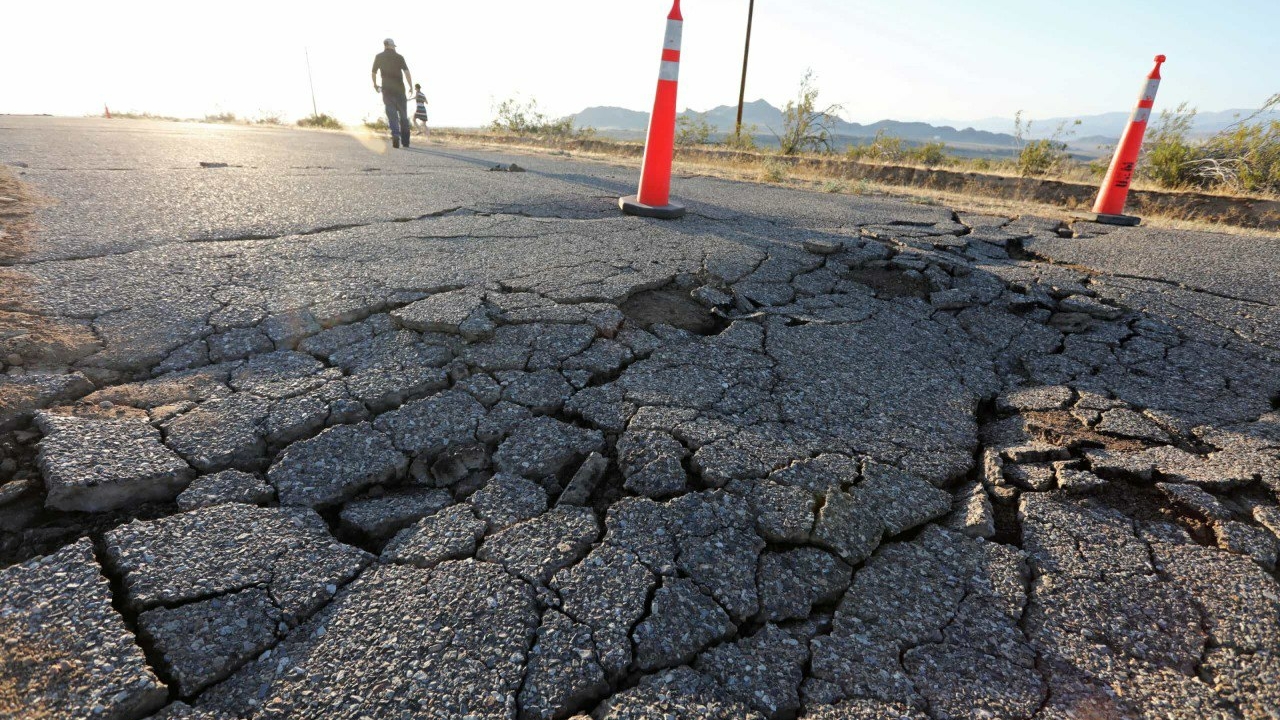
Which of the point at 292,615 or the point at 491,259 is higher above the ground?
the point at 491,259

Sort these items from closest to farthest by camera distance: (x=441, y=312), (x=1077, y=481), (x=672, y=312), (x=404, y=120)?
(x=1077, y=481)
(x=441, y=312)
(x=672, y=312)
(x=404, y=120)

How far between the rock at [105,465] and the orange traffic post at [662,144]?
343cm

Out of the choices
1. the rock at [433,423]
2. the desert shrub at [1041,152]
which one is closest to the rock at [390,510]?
the rock at [433,423]

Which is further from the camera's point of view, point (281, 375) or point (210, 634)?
point (281, 375)

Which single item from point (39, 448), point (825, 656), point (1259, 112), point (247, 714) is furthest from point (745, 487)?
point (1259, 112)

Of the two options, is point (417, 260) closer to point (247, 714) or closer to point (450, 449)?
point (450, 449)

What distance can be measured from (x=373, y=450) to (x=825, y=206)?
15.5ft

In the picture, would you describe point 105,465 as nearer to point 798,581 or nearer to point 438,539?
point 438,539

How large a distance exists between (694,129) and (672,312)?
1267 cm

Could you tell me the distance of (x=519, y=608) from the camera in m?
1.34

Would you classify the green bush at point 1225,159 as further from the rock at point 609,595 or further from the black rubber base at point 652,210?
the rock at point 609,595

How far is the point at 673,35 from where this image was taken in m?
4.12

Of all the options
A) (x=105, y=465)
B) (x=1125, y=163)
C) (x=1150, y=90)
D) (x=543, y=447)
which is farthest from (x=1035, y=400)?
(x=1150, y=90)

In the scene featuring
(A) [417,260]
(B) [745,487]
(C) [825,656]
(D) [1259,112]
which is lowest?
(C) [825,656]
